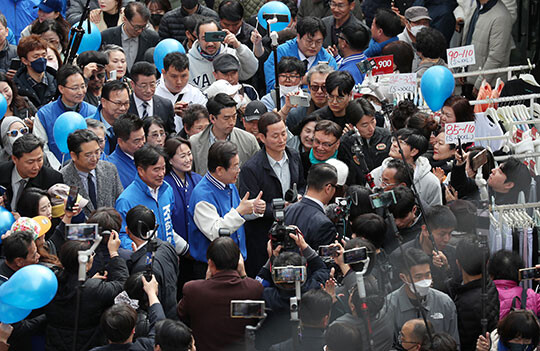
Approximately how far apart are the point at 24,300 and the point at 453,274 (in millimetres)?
2749

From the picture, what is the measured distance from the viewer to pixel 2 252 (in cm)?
570

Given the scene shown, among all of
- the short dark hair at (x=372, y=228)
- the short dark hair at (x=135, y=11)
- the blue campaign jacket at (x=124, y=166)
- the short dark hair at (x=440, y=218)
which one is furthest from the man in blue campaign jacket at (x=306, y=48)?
the short dark hair at (x=372, y=228)

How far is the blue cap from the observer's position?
9.02 meters

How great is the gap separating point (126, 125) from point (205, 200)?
0.95m

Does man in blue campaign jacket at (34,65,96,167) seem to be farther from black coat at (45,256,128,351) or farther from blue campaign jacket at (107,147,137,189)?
black coat at (45,256,128,351)

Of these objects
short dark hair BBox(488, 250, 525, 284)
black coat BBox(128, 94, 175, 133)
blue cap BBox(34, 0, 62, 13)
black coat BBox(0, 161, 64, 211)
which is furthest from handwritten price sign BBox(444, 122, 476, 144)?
blue cap BBox(34, 0, 62, 13)

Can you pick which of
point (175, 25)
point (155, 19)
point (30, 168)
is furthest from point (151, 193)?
point (155, 19)

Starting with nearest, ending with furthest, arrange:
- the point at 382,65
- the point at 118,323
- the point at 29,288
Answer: the point at 118,323 → the point at 29,288 → the point at 382,65

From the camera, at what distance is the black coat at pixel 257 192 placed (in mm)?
6672

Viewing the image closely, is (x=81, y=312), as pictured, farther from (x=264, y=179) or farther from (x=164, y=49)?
(x=164, y=49)

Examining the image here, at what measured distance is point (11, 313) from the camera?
5172 mm

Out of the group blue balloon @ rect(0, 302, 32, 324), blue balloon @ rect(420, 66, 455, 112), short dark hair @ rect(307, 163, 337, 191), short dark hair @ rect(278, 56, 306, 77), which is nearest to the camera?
blue balloon @ rect(0, 302, 32, 324)

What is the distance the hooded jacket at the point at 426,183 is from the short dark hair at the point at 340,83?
794mm

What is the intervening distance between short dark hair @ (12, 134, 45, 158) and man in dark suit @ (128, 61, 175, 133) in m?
1.28
